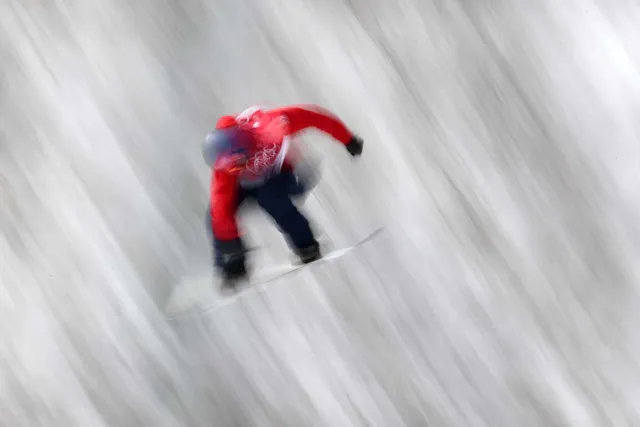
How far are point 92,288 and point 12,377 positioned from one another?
0.78 feet

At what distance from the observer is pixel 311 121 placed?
0.70 metres

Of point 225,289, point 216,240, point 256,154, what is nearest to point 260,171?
point 256,154

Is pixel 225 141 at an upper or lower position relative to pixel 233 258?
upper

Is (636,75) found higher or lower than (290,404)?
higher

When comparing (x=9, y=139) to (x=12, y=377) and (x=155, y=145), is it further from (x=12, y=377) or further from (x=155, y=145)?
(x=12, y=377)

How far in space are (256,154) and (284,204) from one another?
0.13m

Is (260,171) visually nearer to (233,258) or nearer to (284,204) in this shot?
(284,204)

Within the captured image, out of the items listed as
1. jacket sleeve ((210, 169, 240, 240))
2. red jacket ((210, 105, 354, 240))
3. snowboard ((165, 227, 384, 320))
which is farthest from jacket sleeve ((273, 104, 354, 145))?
snowboard ((165, 227, 384, 320))

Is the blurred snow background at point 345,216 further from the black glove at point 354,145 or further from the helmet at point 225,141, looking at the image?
the helmet at point 225,141

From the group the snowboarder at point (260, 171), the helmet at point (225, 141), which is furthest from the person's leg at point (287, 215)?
the helmet at point (225, 141)

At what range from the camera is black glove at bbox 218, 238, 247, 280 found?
75 centimetres

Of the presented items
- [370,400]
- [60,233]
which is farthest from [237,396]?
[60,233]

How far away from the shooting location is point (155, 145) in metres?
0.90

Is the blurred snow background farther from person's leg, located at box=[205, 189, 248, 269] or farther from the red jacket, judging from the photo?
the red jacket
